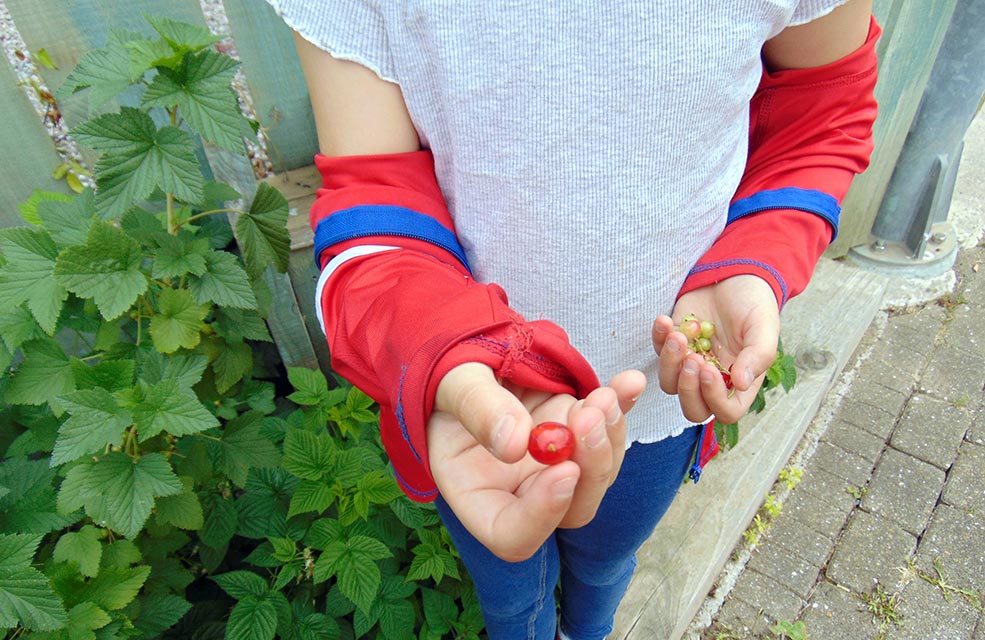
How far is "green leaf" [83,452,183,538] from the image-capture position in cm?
126

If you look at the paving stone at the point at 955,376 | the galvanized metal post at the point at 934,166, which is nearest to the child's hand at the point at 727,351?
the paving stone at the point at 955,376

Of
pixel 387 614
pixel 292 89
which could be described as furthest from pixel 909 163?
pixel 387 614

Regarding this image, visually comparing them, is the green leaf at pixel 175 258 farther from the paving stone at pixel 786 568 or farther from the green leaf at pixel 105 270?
the paving stone at pixel 786 568

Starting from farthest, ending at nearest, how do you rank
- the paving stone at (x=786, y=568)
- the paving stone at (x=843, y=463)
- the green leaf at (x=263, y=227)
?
the paving stone at (x=843, y=463) < the paving stone at (x=786, y=568) < the green leaf at (x=263, y=227)

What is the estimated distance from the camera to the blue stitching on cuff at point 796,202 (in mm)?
1203

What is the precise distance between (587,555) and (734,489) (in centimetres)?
110

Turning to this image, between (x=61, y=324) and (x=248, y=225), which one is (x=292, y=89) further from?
(x=61, y=324)

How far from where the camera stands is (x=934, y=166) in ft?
10.5

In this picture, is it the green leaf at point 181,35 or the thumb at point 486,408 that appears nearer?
the thumb at point 486,408

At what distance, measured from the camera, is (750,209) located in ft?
4.07

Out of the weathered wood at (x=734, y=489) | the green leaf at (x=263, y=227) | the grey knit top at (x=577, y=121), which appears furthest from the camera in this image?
the weathered wood at (x=734, y=489)

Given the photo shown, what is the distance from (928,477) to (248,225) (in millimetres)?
2733

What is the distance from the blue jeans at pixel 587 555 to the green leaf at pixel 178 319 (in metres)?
0.66

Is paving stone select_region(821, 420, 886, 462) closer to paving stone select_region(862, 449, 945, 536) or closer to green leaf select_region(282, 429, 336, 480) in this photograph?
paving stone select_region(862, 449, 945, 536)
